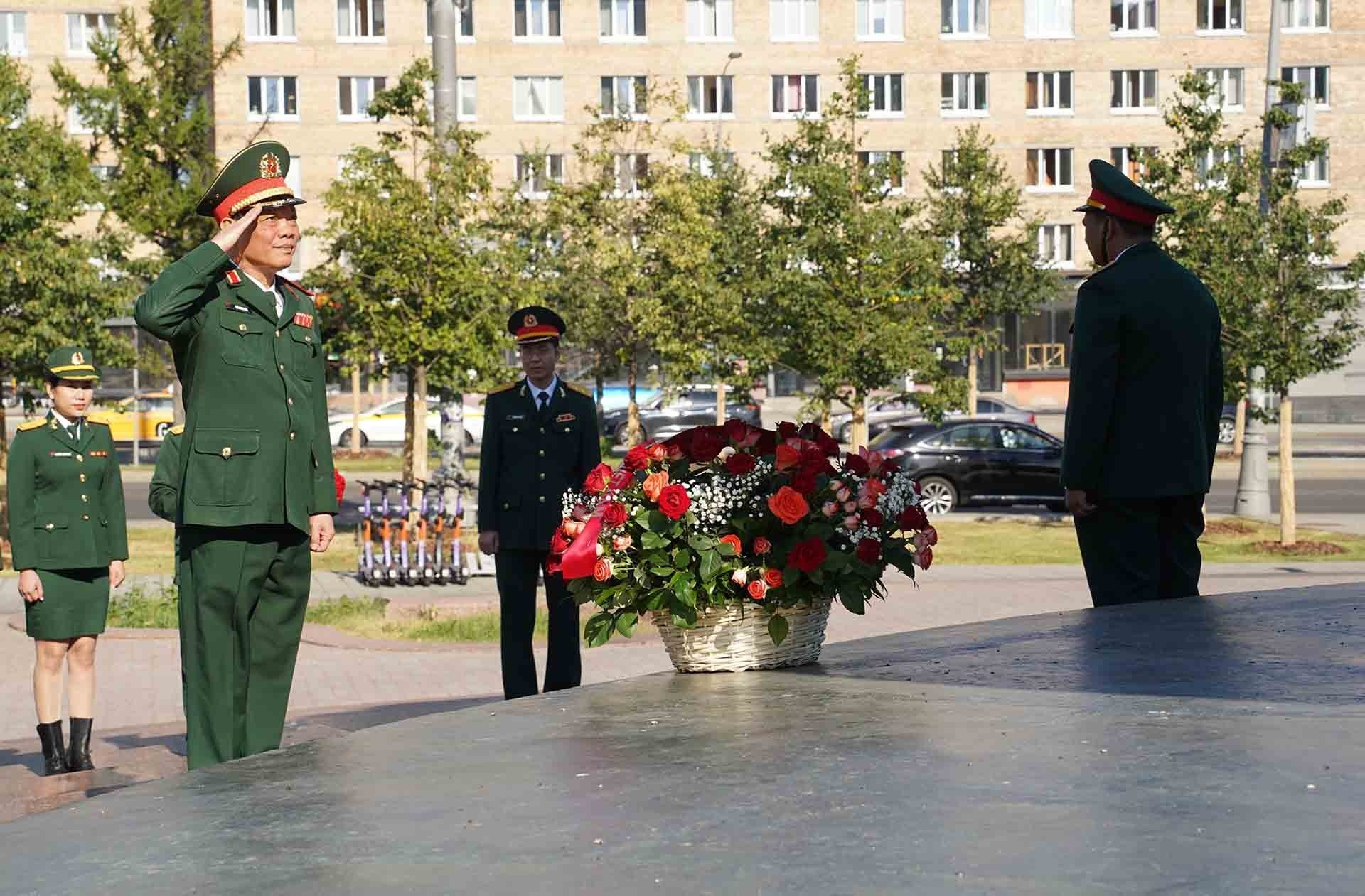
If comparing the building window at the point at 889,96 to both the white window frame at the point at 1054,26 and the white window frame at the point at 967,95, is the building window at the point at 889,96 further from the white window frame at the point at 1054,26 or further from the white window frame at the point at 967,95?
the white window frame at the point at 1054,26

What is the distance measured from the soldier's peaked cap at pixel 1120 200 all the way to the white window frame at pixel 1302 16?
60401 mm

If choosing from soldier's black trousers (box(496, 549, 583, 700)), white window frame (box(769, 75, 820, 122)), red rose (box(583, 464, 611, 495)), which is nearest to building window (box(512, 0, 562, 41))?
white window frame (box(769, 75, 820, 122))

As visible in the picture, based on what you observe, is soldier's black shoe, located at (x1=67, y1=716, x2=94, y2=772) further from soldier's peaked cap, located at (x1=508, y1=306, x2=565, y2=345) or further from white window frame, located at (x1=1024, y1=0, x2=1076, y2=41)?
white window frame, located at (x1=1024, y1=0, x2=1076, y2=41)

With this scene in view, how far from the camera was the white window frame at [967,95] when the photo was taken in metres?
63.1

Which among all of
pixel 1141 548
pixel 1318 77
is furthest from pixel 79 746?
pixel 1318 77

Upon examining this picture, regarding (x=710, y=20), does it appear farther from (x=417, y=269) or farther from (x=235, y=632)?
(x=235, y=632)

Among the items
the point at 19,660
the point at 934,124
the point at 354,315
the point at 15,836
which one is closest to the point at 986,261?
the point at 934,124

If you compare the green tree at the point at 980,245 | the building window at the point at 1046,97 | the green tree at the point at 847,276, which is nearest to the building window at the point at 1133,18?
the building window at the point at 1046,97

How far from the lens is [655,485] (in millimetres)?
4918

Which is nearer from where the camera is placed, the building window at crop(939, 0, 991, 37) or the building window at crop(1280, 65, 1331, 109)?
the building window at crop(1280, 65, 1331, 109)

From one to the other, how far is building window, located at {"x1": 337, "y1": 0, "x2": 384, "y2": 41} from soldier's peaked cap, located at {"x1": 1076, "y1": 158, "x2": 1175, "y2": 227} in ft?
193

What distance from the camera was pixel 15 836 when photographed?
310cm

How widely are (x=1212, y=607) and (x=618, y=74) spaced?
58611 millimetres

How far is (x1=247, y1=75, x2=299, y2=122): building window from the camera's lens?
63.0 metres
